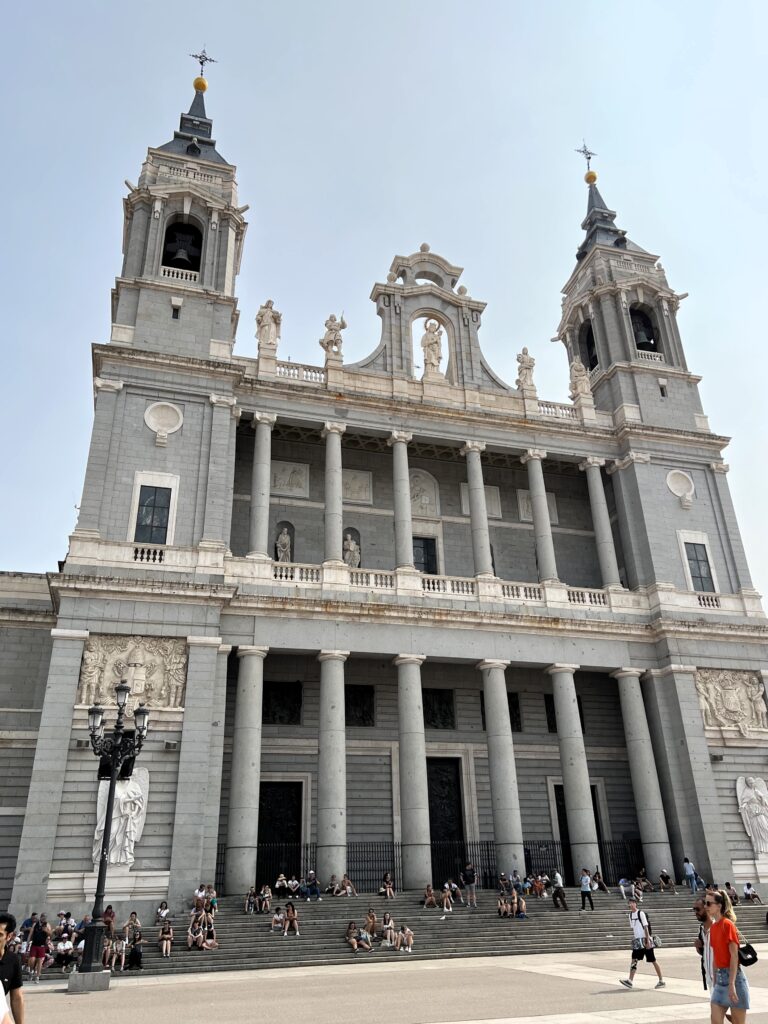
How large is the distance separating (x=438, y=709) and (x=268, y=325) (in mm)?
15450

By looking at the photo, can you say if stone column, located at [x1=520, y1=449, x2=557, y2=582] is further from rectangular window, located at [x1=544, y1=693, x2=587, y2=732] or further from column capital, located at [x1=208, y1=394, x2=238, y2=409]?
column capital, located at [x1=208, y1=394, x2=238, y2=409]

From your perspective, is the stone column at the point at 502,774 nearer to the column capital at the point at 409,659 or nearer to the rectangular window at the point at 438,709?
the column capital at the point at 409,659

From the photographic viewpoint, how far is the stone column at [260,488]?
25.6m

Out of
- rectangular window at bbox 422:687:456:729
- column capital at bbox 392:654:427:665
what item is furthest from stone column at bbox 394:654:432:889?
rectangular window at bbox 422:687:456:729

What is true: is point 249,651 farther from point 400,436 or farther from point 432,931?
point 400,436

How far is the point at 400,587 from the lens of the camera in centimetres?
2614

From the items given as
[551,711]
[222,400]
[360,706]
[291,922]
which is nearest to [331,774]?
[360,706]

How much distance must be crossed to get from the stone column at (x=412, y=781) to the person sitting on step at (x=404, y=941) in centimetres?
444

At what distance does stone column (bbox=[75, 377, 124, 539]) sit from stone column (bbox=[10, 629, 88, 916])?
139 inches

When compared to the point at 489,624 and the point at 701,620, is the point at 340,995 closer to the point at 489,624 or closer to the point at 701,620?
the point at 489,624

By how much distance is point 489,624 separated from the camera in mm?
26391

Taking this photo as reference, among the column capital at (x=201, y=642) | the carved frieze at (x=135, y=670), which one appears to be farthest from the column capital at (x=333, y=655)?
the carved frieze at (x=135, y=670)

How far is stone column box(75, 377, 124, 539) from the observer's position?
23.4 meters

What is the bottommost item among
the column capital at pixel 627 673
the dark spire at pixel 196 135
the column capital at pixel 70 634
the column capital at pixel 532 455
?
the column capital at pixel 627 673
